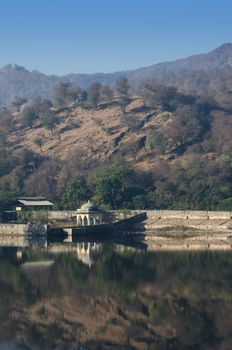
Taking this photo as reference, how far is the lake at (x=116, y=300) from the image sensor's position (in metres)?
33.5

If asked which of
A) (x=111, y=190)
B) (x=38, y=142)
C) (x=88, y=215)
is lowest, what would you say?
(x=88, y=215)

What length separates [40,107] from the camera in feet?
525

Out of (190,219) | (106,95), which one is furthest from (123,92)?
(190,219)

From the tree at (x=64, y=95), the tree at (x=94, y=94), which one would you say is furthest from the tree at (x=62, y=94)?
the tree at (x=94, y=94)

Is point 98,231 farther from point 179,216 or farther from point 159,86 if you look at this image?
point 159,86

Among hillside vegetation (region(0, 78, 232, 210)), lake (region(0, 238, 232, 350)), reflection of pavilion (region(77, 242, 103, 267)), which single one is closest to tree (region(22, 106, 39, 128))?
hillside vegetation (region(0, 78, 232, 210))

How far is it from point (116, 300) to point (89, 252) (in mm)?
22133

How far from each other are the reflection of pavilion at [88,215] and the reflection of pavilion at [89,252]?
14108 millimetres

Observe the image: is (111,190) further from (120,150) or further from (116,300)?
(116,300)

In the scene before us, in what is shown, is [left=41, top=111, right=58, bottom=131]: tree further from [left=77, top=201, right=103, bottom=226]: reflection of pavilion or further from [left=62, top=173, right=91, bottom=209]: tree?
[left=77, top=201, right=103, bottom=226]: reflection of pavilion

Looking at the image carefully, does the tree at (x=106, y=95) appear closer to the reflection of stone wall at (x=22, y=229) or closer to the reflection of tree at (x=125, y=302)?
the reflection of stone wall at (x=22, y=229)

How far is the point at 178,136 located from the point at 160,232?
128ft

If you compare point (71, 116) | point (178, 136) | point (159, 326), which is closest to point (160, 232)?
point (178, 136)

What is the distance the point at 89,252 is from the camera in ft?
209
